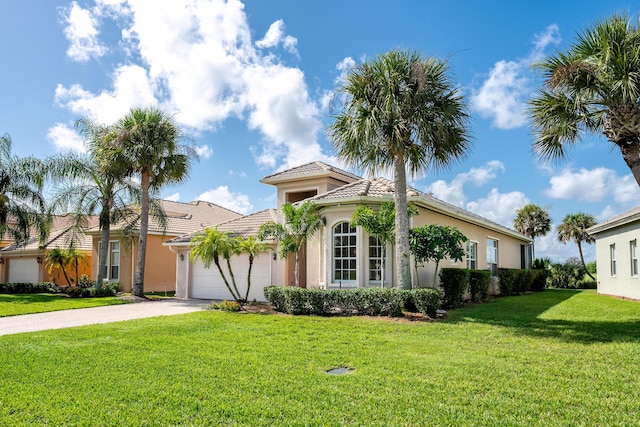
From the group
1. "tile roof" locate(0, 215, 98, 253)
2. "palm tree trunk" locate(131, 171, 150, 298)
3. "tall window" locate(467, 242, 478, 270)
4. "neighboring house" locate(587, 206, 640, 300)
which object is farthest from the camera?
"tile roof" locate(0, 215, 98, 253)

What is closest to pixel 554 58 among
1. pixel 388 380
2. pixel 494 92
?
pixel 494 92

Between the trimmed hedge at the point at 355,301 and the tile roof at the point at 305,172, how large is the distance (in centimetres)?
614

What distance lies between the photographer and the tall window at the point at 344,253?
15320mm

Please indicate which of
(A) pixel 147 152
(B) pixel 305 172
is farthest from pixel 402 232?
(A) pixel 147 152

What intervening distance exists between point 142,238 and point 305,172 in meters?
8.67

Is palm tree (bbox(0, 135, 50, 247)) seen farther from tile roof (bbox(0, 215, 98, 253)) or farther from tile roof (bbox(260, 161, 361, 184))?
tile roof (bbox(260, 161, 361, 184))

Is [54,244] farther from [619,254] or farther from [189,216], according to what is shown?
[619,254]

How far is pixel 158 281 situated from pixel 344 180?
12.5 m

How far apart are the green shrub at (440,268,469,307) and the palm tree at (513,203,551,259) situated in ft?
85.5

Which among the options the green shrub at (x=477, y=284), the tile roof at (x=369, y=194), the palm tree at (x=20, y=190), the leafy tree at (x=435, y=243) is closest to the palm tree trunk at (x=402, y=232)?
the leafy tree at (x=435, y=243)

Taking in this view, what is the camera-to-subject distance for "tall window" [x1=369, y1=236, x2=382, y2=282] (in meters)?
15.2

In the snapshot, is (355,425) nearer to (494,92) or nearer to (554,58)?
(554,58)

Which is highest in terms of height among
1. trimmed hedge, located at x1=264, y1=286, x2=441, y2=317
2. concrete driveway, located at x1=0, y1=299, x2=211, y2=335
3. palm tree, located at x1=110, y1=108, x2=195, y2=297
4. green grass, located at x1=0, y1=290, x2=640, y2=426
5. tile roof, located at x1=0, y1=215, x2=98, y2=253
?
palm tree, located at x1=110, y1=108, x2=195, y2=297

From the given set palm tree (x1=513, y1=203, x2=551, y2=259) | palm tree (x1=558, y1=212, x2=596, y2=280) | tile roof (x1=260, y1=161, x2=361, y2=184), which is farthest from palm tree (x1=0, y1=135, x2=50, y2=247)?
palm tree (x1=558, y1=212, x2=596, y2=280)
